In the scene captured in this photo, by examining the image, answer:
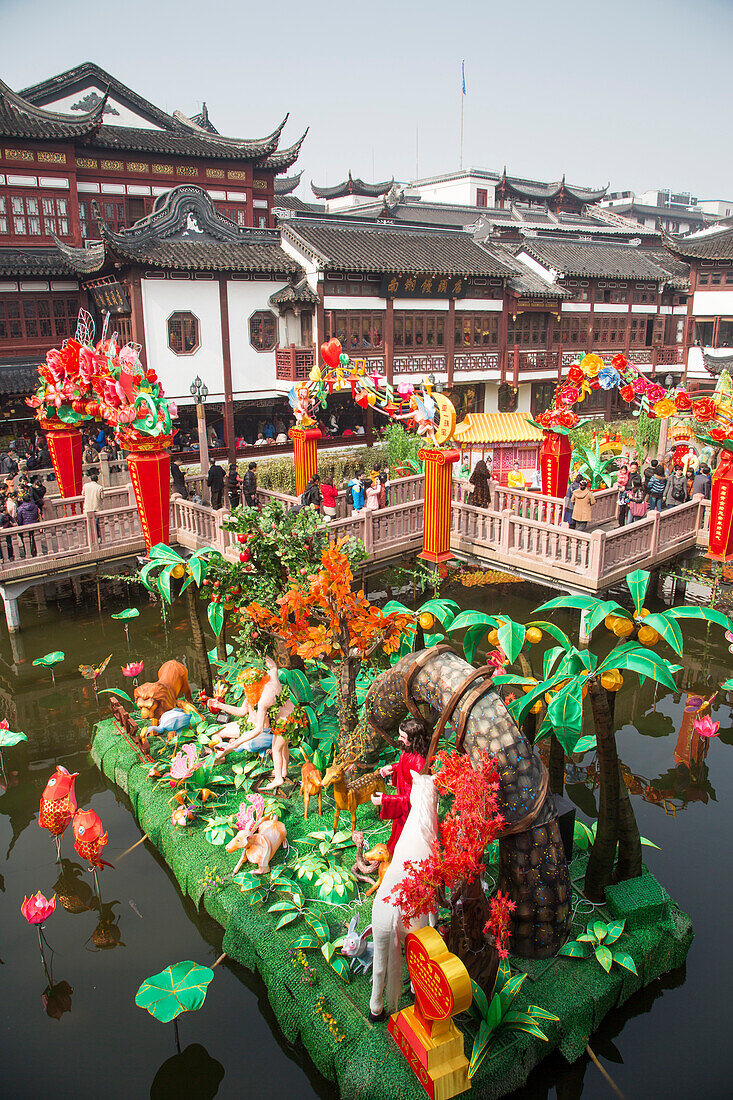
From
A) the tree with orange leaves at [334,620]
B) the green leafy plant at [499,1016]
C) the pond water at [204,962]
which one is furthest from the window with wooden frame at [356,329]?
the green leafy plant at [499,1016]

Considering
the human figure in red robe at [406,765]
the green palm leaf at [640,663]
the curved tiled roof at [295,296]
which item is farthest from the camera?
the curved tiled roof at [295,296]

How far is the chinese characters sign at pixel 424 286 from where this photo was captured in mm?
27969

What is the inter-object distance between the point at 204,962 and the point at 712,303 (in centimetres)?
3755

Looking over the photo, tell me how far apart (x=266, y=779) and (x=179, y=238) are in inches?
810

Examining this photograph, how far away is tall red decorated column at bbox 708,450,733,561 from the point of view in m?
13.4

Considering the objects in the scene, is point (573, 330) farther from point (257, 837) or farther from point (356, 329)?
point (257, 837)

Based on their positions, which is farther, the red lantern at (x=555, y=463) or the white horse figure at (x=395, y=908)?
the red lantern at (x=555, y=463)

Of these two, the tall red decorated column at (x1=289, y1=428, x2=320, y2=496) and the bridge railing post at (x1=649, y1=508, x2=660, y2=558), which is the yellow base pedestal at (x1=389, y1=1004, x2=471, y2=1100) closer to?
the bridge railing post at (x1=649, y1=508, x2=660, y2=558)

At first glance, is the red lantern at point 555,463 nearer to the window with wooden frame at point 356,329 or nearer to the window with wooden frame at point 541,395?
the window with wooden frame at point 356,329

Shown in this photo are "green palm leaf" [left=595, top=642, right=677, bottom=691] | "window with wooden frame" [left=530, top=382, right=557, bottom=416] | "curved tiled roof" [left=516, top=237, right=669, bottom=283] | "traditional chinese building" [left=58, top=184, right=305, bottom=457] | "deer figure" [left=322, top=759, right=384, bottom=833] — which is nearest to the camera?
"green palm leaf" [left=595, top=642, right=677, bottom=691]

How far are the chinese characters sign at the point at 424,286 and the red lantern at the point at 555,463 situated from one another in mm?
13597

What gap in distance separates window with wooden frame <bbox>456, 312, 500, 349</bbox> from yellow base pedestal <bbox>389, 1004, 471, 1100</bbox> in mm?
28276

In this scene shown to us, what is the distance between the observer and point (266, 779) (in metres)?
8.84

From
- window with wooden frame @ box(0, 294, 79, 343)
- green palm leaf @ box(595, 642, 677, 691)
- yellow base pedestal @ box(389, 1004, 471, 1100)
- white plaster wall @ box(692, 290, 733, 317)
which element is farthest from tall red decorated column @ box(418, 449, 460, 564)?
white plaster wall @ box(692, 290, 733, 317)
